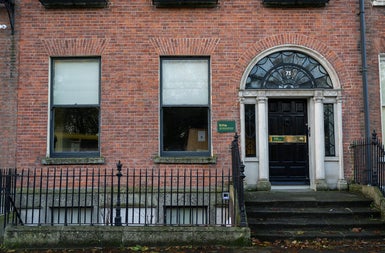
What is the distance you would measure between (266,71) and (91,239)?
5.61 m

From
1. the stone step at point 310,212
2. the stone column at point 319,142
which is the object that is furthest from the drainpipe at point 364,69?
the stone step at point 310,212

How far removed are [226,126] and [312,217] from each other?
287cm

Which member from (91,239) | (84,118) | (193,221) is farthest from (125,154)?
(91,239)

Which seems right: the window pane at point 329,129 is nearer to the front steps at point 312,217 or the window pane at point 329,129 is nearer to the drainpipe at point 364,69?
the drainpipe at point 364,69

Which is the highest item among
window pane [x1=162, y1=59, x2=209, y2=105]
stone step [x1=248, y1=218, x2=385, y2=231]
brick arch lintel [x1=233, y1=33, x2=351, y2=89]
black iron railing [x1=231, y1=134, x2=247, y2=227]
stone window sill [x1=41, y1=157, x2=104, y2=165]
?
brick arch lintel [x1=233, y1=33, x2=351, y2=89]

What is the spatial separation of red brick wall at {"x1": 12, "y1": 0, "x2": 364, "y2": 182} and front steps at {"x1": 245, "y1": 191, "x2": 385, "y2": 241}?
146cm

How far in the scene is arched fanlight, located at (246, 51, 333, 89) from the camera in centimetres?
1026

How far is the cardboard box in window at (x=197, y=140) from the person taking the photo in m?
10.2

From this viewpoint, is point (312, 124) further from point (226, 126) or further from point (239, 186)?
point (239, 186)

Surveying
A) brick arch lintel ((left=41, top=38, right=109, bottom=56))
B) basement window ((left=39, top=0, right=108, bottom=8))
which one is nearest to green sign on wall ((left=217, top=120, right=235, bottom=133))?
brick arch lintel ((left=41, top=38, right=109, bottom=56))

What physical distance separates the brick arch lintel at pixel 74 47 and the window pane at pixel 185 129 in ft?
7.11

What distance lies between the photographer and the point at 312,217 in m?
8.41

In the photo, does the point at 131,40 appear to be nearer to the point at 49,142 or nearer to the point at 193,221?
the point at 49,142

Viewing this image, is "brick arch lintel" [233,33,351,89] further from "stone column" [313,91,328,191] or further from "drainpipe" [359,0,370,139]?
"stone column" [313,91,328,191]
